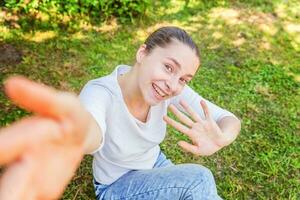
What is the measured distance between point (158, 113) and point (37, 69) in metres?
1.77

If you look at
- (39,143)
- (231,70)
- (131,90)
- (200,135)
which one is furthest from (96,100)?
(231,70)

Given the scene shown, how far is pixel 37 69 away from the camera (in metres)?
3.72

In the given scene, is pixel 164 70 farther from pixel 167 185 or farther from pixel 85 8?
pixel 85 8

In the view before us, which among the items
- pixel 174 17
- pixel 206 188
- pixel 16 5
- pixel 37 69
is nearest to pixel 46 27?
pixel 16 5

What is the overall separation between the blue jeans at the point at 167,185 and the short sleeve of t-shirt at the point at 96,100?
491mm

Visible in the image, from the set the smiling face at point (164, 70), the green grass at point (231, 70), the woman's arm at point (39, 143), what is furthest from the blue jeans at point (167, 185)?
the woman's arm at point (39, 143)

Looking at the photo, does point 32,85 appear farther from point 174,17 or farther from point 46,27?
point 174,17

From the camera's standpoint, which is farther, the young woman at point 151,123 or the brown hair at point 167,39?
the brown hair at point 167,39

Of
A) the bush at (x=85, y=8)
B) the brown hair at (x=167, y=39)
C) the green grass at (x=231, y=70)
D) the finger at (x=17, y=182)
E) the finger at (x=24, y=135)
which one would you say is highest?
the finger at (x=24, y=135)

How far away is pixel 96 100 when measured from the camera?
190cm

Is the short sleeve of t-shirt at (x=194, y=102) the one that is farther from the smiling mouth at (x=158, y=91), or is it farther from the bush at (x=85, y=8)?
the bush at (x=85, y=8)

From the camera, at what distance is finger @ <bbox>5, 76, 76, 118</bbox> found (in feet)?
2.61

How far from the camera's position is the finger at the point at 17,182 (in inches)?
31.9

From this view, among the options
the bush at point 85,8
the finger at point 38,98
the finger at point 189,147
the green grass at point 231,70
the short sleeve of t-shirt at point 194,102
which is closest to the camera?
the finger at point 38,98
